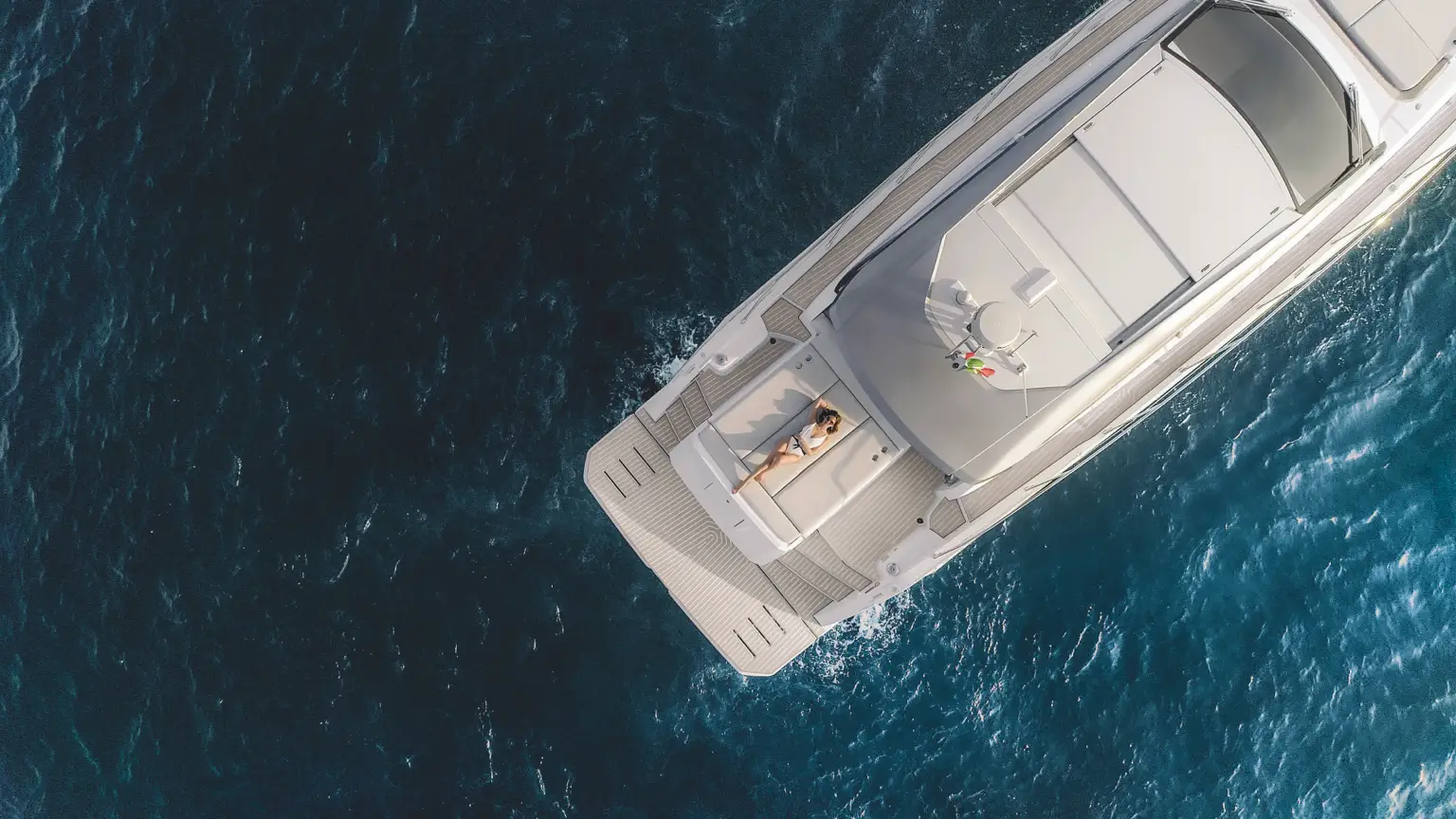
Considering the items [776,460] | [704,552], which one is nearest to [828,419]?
[776,460]

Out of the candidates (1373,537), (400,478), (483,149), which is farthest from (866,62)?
(1373,537)

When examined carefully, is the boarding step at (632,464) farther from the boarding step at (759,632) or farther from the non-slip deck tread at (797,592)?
the boarding step at (759,632)

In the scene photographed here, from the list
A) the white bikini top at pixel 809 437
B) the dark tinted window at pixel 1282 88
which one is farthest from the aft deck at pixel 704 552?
the dark tinted window at pixel 1282 88

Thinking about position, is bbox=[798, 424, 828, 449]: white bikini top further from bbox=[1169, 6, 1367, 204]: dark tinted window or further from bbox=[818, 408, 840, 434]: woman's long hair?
bbox=[1169, 6, 1367, 204]: dark tinted window

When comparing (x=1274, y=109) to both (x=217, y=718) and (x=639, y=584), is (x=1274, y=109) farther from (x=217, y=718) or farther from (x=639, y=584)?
(x=217, y=718)

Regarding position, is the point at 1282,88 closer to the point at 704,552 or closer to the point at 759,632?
the point at 704,552

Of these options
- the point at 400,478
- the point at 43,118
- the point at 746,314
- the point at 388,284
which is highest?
A: the point at 43,118

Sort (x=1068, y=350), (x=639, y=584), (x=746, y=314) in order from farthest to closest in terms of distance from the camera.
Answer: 1. (x=639, y=584)
2. (x=746, y=314)
3. (x=1068, y=350)
